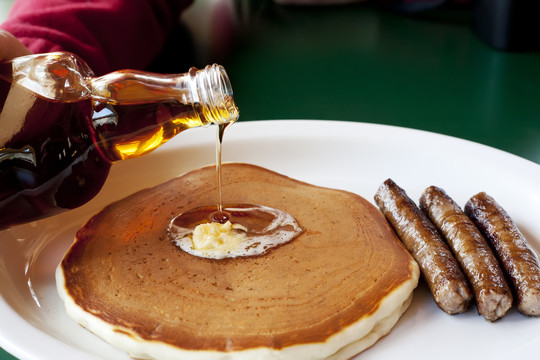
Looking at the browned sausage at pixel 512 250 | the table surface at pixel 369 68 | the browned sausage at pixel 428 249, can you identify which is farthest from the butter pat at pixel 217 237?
the table surface at pixel 369 68

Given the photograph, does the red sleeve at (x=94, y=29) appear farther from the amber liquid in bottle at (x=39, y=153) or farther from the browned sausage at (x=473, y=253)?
the browned sausage at (x=473, y=253)

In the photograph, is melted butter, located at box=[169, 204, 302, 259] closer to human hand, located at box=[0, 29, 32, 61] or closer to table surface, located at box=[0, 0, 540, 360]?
human hand, located at box=[0, 29, 32, 61]

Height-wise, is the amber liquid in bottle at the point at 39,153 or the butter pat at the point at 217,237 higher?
the amber liquid in bottle at the point at 39,153

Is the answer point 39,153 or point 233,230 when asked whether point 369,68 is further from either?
point 39,153

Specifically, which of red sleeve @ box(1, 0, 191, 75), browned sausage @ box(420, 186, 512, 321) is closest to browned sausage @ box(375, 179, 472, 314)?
browned sausage @ box(420, 186, 512, 321)

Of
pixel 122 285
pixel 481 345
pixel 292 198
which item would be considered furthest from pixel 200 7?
pixel 481 345

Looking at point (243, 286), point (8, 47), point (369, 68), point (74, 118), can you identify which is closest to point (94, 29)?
point (8, 47)
